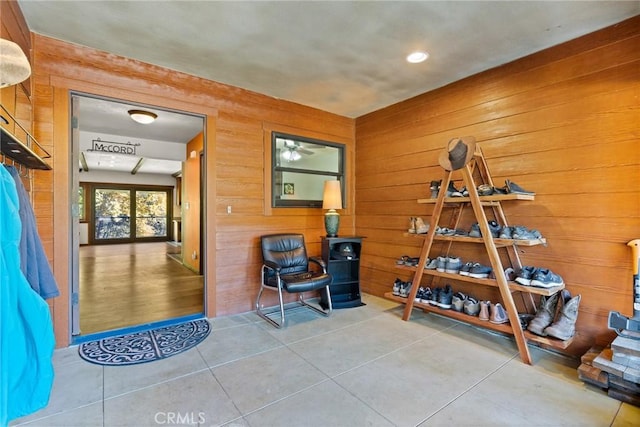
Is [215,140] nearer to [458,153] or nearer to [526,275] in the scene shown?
[458,153]

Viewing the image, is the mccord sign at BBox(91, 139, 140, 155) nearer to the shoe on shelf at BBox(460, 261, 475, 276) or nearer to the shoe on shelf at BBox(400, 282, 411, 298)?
the shoe on shelf at BBox(400, 282, 411, 298)

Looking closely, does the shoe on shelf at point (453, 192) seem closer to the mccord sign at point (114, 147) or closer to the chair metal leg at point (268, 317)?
the chair metal leg at point (268, 317)

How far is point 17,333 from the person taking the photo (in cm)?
126

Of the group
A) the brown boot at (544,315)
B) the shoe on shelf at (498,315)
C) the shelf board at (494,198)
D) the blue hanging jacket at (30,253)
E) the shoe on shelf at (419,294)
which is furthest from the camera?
the shoe on shelf at (419,294)

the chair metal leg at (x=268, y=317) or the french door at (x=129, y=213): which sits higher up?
the french door at (x=129, y=213)

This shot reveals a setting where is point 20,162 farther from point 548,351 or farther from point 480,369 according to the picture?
point 548,351

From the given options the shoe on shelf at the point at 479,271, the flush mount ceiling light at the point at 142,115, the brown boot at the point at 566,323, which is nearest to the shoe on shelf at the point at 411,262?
the shoe on shelf at the point at 479,271

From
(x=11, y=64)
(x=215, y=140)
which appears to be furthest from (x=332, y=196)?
(x=11, y=64)

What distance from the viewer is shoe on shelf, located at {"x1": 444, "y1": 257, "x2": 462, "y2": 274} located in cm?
278

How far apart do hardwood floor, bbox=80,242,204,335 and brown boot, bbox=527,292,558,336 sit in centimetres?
318

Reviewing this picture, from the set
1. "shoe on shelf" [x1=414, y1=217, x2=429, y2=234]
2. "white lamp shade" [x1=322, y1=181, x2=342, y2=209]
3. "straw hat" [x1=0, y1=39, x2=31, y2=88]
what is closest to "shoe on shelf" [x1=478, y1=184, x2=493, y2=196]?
"shoe on shelf" [x1=414, y1=217, x2=429, y2=234]

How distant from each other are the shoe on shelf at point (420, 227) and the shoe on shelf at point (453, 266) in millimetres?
386

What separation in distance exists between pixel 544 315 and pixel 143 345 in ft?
10.5

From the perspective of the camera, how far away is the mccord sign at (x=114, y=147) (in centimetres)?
504
